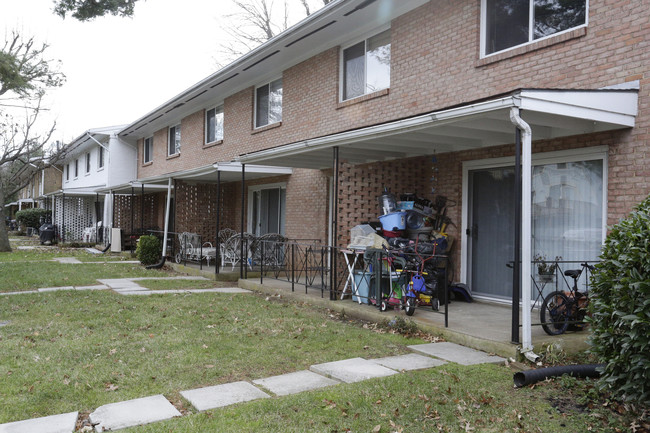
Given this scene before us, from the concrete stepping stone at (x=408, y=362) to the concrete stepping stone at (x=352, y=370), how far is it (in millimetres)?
114

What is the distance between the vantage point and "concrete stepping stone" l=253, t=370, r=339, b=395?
4.40 meters

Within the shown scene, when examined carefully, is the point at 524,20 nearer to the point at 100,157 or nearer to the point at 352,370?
the point at 352,370

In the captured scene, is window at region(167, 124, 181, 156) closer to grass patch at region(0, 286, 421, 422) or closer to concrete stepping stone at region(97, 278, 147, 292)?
concrete stepping stone at region(97, 278, 147, 292)

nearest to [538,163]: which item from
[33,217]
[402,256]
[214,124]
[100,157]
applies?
[402,256]

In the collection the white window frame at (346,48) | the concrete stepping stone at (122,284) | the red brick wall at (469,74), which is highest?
the white window frame at (346,48)

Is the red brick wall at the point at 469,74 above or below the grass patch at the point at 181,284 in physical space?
above

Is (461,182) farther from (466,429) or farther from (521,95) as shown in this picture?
(466,429)

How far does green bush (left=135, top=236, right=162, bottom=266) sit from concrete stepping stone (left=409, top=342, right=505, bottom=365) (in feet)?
35.9

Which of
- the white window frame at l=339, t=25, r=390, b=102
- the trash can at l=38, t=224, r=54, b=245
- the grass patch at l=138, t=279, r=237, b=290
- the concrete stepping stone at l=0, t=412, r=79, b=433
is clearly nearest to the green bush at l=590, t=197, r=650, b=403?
the concrete stepping stone at l=0, t=412, r=79, b=433

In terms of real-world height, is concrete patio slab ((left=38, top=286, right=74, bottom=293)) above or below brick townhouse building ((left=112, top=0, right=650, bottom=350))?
below

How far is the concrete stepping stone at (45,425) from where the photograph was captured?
11.5ft

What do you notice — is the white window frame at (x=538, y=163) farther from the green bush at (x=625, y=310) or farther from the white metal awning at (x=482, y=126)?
the green bush at (x=625, y=310)

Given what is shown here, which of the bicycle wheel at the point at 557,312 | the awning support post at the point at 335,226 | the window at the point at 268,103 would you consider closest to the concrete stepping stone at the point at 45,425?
the bicycle wheel at the point at 557,312

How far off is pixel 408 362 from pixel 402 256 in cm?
268
